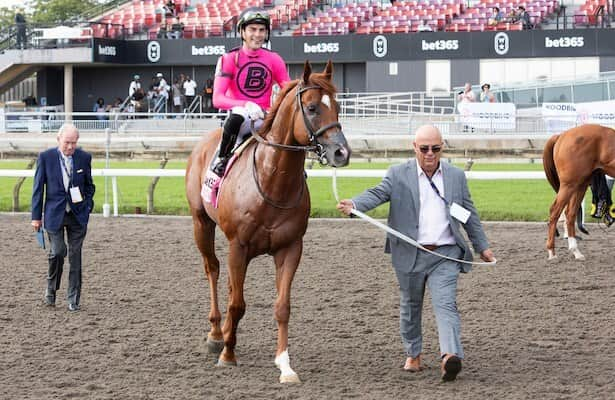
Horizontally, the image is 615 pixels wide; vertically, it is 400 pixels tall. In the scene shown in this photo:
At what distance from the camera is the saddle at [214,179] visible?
7.01 metres

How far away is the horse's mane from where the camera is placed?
20.4 ft

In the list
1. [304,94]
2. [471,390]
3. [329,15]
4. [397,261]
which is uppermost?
[329,15]

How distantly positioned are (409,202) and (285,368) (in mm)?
1251

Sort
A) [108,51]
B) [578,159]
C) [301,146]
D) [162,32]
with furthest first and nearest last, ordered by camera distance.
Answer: [162,32]
[108,51]
[578,159]
[301,146]

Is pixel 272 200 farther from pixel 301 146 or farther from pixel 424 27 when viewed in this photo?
pixel 424 27

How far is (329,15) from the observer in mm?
38188

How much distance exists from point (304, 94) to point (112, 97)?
35857mm

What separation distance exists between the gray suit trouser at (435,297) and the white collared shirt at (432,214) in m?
0.07

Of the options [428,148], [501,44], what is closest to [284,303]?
[428,148]

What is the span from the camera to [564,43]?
3328 cm

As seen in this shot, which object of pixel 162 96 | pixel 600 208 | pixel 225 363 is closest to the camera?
pixel 225 363

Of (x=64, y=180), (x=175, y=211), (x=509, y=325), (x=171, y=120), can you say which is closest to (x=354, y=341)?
(x=509, y=325)

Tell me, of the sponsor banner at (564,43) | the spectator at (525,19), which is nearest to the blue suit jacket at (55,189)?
the sponsor banner at (564,43)

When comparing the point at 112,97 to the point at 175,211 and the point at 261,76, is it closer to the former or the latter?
the point at 175,211
